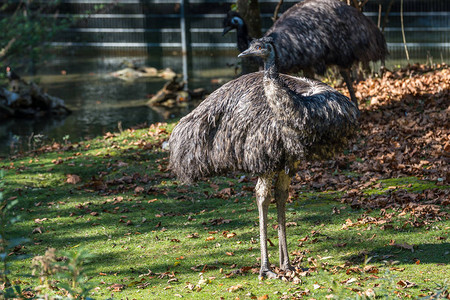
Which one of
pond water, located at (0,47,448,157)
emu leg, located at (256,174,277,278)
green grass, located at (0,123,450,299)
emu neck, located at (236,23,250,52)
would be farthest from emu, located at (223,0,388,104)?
emu leg, located at (256,174,277,278)

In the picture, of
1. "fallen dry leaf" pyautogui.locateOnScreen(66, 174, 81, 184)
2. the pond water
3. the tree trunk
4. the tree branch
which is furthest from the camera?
the pond water

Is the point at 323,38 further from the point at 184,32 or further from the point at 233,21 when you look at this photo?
the point at 184,32

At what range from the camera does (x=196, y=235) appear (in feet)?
22.9

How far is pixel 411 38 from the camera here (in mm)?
17766

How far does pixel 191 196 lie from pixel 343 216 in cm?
213

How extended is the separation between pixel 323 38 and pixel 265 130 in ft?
16.3

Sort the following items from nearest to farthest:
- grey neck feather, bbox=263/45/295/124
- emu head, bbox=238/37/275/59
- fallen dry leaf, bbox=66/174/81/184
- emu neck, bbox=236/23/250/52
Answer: grey neck feather, bbox=263/45/295/124 → emu head, bbox=238/37/275/59 → fallen dry leaf, bbox=66/174/81/184 → emu neck, bbox=236/23/250/52

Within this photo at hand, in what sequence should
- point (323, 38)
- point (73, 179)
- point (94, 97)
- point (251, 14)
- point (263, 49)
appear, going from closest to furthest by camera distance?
point (263, 49), point (73, 179), point (323, 38), point (251, 14), point (94, 97)

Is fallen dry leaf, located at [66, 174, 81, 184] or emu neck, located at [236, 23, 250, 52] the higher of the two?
emu neck, located at [236, 23, 250, 52]

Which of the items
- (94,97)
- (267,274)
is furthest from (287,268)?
(94,97)

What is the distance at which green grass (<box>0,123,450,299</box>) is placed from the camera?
5559mm

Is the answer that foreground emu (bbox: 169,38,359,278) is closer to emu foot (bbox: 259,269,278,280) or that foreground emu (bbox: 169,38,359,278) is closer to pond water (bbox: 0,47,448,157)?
emu foot (bbox: 259,269,278,280)

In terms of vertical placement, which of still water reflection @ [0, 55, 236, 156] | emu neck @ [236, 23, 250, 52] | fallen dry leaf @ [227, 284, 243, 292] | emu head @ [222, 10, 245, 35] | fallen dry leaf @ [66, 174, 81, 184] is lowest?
fallen dry leaf @ [227, 284, 243, 292]

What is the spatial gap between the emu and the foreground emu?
3947 millimetres
